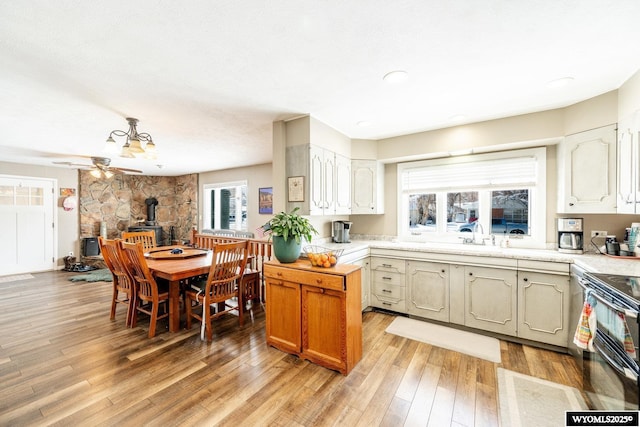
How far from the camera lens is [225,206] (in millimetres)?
6934

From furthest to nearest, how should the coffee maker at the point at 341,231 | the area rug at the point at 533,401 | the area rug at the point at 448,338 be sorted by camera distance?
the coffee maker at the point at 341,231 → the area rug at the point at 448,338 → the area rug at the point at 533,401

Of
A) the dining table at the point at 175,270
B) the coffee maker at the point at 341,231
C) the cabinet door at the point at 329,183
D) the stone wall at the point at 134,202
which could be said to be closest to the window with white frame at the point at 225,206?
the stone wall at the point at 134,202

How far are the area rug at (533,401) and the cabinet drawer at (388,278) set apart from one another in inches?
51.7

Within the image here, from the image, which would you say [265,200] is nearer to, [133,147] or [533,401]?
[133,147]

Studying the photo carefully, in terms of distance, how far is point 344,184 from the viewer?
357 centimetres

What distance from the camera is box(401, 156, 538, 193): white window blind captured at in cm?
310

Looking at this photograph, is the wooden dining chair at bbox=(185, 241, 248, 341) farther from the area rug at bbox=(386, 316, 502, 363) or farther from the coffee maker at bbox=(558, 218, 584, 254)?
the coffee maker at bbox=(558, 218, 584, 254)

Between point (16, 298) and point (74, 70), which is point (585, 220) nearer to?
point (74, 70)

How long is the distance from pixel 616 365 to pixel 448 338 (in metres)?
1.41

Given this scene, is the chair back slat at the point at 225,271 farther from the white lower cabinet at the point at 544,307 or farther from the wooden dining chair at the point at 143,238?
A: the white lower cabinet at the point at 544,307

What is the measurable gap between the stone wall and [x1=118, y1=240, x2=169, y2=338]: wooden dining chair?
14.7 ft

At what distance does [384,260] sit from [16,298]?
5.58m

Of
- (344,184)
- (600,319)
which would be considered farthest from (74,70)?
(600,319)

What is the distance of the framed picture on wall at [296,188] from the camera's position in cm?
293
